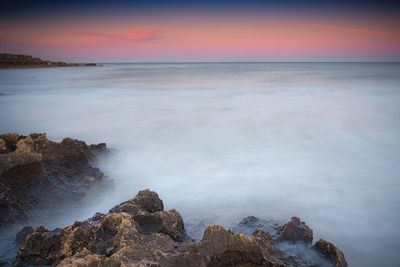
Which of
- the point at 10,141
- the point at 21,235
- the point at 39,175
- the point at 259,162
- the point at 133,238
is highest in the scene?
the point at 133,238

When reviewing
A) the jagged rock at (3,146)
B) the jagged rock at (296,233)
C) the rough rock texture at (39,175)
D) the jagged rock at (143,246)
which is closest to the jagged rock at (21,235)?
the rough rock texture at (39,175)

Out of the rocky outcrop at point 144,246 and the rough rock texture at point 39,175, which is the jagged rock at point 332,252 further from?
the rough rock texture at point 39,175

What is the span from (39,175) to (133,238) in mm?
2392

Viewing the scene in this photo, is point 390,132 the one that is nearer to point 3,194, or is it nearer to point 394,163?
point 394,163

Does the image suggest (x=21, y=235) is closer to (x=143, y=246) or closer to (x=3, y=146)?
(x=143, y=246)

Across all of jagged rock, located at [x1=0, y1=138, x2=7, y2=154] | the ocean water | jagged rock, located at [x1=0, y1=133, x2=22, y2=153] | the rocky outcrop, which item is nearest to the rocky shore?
the rocky outcrop

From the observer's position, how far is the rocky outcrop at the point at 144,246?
2260mm

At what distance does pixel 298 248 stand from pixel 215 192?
2115mm

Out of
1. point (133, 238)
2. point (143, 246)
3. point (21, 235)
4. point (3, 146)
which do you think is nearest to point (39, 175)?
point (3, 146)

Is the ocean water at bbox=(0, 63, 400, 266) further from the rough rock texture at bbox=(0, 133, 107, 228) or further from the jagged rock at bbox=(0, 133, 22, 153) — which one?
the jagged rock at bbox=(0, 133, 22, 153)

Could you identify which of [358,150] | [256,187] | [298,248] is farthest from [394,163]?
[298,248]

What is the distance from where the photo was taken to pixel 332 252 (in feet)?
9.61

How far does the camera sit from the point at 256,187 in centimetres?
533

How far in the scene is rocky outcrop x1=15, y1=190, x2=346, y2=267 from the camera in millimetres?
2260
